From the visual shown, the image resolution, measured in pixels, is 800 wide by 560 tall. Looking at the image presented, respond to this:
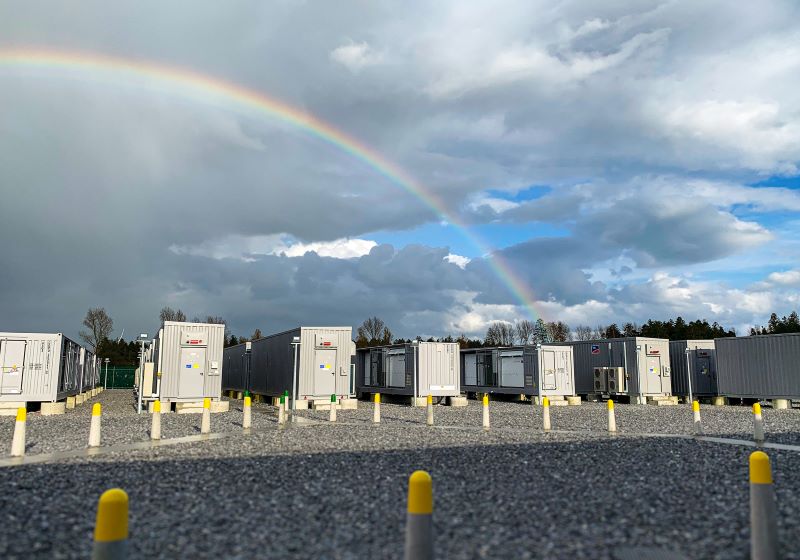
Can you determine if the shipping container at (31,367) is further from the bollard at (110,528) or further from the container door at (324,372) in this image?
the bollard at (110,528)

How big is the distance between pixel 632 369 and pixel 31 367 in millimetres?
29728

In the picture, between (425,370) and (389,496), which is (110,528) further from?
(425,370)

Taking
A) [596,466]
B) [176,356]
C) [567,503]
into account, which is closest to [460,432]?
[596,466]

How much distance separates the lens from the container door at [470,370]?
4000 centimetres

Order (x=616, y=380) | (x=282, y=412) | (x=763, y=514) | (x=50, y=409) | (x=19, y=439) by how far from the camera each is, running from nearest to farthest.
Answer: (x=763, y=514)
(x=19, y=439)
(x=282, y=412)
(x=50, y=409)
(x=616, y=380)

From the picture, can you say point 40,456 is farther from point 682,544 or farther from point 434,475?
point 682,544

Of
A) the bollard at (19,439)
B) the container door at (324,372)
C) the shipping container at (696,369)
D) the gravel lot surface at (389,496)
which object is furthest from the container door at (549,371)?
the bollard at (19,439)

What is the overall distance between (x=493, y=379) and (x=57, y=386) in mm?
23328

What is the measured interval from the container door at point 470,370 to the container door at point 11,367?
25.0 meters

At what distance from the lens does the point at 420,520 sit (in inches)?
191

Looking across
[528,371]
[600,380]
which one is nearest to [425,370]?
[528,371]

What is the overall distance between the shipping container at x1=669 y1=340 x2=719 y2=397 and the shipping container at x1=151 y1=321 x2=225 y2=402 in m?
27.1

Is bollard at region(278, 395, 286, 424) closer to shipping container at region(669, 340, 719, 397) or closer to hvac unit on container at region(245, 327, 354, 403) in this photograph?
hvac unit on container at region(245, 327, 354, 403)

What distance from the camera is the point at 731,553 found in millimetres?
6012
